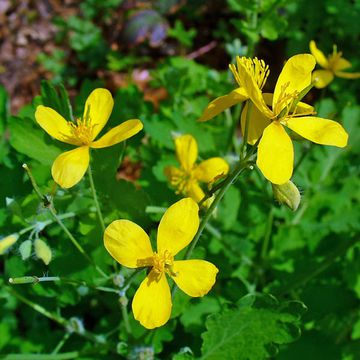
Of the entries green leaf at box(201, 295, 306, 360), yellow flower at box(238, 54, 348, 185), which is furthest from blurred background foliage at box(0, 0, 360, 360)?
yellow flower at box(238, 54, 348, 185)

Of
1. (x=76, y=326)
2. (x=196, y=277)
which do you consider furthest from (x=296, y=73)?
(x=76, y=326)

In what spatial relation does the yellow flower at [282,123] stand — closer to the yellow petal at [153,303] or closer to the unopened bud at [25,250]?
the yellow petal at [153,303]

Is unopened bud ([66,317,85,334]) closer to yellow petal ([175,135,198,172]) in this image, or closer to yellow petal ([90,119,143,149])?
yellow petal ([175,135,198,172])

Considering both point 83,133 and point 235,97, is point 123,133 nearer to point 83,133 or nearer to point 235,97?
point 83,133

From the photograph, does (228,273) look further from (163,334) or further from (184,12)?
(184,12)

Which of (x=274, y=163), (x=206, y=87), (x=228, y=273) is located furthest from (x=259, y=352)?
(x=206, y=87)
